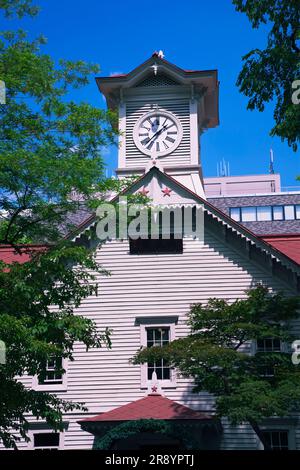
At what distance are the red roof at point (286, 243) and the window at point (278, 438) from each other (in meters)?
7.16

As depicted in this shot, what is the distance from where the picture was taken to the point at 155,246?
1017 inches

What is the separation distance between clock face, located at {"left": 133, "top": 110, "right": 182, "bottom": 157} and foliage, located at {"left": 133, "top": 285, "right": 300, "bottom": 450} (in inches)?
433

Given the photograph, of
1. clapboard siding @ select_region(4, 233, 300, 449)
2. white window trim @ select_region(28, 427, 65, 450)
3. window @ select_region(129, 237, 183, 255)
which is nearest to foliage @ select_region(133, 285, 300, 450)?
clapboard siding @ select_region(4, 233, 300, 449)

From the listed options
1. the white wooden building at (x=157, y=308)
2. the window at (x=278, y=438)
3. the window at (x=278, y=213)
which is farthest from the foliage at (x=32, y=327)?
the window at (x=278, y=213)

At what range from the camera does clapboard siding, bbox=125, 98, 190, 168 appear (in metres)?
31.3

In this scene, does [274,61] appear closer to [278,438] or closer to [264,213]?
[278,438]

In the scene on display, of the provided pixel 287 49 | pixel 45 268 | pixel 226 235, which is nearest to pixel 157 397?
pixel 226 235

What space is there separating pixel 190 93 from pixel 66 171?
1503cm

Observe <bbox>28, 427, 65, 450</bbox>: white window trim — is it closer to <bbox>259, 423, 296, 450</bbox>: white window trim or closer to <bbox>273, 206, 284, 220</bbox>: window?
<bbox>259, 423, 296, 450</bbox>: white window trim

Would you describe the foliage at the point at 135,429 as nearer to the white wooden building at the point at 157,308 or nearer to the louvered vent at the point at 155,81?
the white wooden building at the point at 157,308

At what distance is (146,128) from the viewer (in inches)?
1257

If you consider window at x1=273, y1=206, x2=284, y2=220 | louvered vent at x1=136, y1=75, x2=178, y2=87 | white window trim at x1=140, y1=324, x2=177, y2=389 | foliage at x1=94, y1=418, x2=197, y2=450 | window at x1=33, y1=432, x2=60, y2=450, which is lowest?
window at x1=33, y1=432, x2=60, y2=450

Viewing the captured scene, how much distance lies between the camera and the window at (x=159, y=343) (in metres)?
24.4

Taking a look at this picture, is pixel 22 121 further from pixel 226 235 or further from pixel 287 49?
pixel 226 235
